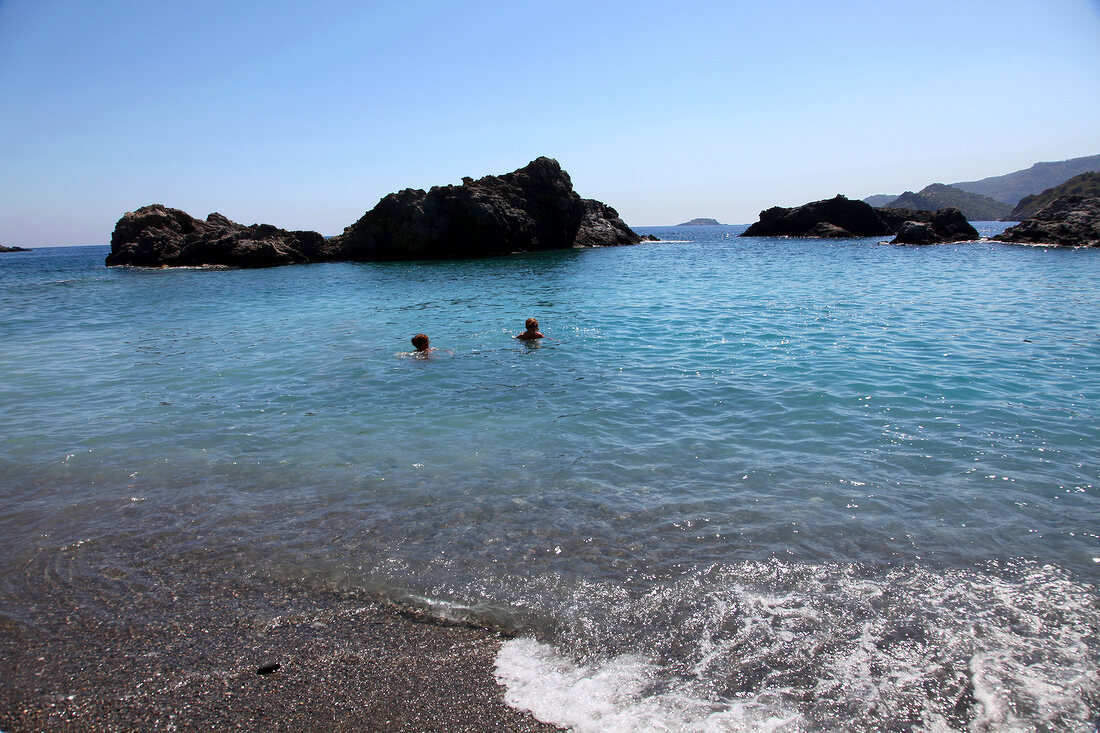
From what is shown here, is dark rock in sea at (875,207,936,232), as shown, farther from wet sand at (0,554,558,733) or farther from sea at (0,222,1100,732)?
wet sand at (0,554,558,733)

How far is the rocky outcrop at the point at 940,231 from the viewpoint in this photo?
58.5 m

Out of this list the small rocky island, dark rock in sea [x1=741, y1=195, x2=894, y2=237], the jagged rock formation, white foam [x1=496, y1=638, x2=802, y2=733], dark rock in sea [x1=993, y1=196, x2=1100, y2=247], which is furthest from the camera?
the jagged rock formation

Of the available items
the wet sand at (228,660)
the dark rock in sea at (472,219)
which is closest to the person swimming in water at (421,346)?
the wet sand at (228,660)

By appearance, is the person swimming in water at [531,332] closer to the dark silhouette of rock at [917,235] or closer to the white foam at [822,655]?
the white foam at [822,655]

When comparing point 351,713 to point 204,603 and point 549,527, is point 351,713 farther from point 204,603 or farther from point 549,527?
point 549,527

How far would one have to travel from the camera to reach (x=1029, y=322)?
1507 centimetres

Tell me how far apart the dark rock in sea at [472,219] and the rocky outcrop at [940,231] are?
33.8 m

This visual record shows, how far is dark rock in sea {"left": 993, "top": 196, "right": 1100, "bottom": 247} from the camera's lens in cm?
4366

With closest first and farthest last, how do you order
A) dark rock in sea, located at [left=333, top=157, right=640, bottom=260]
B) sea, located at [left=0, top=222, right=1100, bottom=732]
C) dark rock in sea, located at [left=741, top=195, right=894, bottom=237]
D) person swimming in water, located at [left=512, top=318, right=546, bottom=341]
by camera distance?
sea, located at [left=0, top=222, right=1100, bottom=732] → person swimming in water, located at [left=512, top=318, right=546, bottom=341] → dark rock in sea, located at [left=333, top=157, right=640, bottom=260] → dark rock in sea, located at [left=741, top=195, right=894, bottom=237]

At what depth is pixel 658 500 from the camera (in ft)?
20.1

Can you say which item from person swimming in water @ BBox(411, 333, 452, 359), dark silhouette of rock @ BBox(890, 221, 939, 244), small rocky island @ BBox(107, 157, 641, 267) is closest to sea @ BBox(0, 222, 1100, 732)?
person swimming in water @ BBox(411, 333, 452, 359)

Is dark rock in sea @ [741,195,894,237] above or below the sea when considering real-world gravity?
above

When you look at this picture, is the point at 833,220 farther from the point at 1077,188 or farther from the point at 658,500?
the point at 658,500

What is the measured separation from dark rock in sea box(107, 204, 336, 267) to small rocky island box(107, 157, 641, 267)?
9cm
